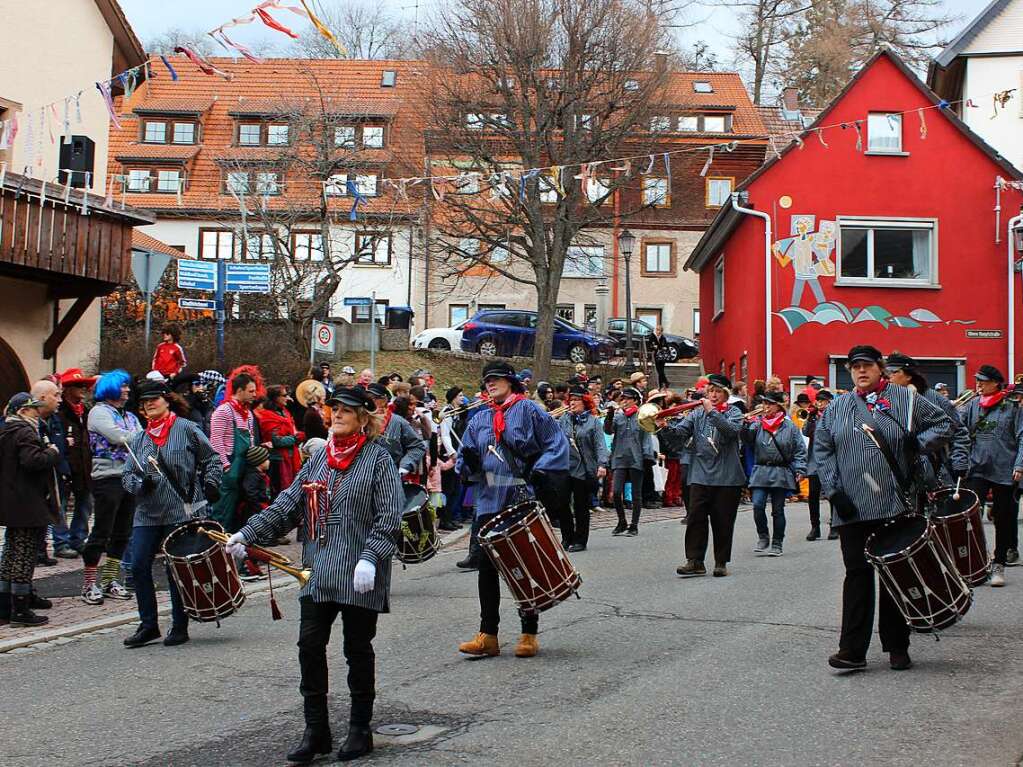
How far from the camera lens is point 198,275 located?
19203 mm

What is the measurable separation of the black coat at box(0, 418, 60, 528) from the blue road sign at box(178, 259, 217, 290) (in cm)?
873

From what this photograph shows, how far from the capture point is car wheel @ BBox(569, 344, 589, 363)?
40.1 m

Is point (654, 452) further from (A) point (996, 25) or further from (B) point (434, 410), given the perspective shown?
(A) point (996, 25)

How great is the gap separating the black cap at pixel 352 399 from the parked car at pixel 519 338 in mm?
33878

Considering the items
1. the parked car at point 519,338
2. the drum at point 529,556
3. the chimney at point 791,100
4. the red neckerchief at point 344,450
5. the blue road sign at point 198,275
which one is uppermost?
the chimney at point 791,100

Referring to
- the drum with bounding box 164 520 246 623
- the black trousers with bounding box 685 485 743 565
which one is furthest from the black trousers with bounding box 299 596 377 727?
the black trousers with bounding box 685 485 743 565

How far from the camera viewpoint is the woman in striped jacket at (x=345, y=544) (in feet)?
20.4

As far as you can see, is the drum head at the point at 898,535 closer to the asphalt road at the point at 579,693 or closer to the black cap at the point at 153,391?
the asphalt road at the point at 579,693

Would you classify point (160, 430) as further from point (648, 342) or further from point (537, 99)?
point (648, 342)

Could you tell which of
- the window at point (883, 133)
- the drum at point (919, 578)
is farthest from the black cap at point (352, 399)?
the window at point (883, 133)

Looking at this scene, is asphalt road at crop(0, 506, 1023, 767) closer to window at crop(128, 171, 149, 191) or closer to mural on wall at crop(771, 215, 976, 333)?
mural on wall at crop(771, 215, 976, 333)

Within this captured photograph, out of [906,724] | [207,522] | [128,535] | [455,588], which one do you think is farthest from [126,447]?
[906,724]

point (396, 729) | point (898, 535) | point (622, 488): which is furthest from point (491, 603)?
point (622, 488)

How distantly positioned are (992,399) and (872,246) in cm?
1932
